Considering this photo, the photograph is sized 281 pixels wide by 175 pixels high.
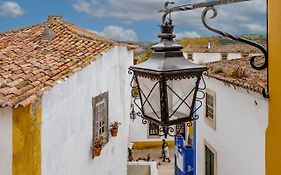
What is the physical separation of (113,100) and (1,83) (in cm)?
566

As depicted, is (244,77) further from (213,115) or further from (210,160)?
(210,160)

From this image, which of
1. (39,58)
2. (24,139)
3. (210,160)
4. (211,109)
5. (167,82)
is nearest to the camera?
(167,82)

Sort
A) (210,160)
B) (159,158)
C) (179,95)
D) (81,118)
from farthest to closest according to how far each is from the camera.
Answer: (159,158), (210,160), (81,118), (179,95)

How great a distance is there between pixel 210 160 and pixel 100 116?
15.4ft

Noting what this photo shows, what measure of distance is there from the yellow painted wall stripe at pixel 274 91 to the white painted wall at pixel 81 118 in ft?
13.0

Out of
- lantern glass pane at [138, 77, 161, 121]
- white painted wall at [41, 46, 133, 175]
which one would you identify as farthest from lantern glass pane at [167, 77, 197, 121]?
white painted wall at [41, 46, 133, 175]

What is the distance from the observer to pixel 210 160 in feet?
41.0

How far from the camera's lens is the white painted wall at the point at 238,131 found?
8180 millimetres

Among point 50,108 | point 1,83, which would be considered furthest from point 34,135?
point 1,83

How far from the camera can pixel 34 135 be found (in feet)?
17.9

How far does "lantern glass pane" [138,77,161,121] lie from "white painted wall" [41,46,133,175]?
2650 mm

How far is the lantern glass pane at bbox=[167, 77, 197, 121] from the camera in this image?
11.1 ft

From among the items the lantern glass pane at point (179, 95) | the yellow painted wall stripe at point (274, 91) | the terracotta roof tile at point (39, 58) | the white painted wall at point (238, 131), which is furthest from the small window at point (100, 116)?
the yellow painted wall stripe at point (274, 91)

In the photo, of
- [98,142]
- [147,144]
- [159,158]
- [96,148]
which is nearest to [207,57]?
[147,144]
